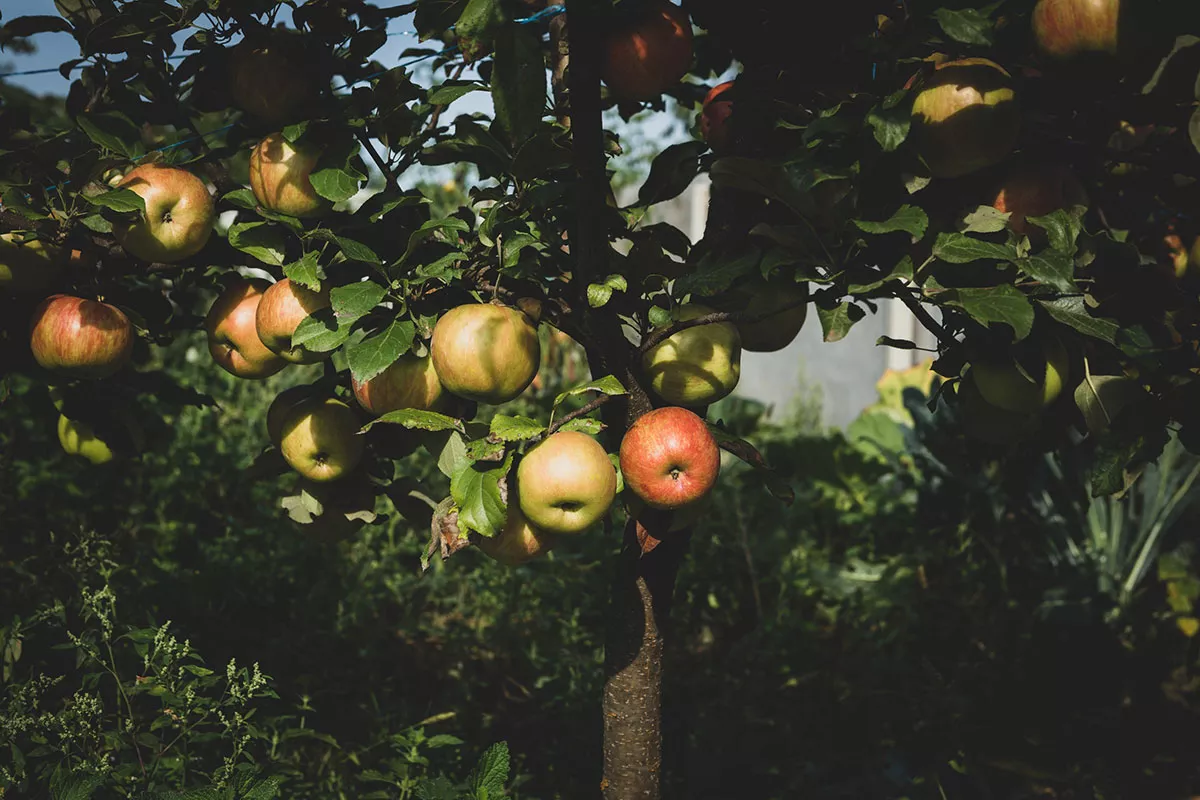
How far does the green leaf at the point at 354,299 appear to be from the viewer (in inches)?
47.2

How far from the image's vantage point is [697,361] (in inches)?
53.7

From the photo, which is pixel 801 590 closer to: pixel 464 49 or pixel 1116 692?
pixel 1116 692

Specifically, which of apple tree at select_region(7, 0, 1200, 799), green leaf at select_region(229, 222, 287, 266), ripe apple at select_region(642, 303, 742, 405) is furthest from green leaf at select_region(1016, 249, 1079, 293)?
green leaf at select_region(229, 222, 287, 266)

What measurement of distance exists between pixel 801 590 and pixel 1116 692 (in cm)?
101

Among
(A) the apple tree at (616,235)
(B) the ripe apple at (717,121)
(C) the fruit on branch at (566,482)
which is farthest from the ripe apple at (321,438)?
(B) the ripe apple at (717,121)

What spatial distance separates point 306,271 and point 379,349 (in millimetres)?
162

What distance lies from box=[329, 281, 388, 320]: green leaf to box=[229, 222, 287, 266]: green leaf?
0.21 m

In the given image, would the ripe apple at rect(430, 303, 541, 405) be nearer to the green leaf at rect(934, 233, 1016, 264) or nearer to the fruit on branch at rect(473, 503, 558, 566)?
the fruit on branch at rect(473, 503, 558, 566)

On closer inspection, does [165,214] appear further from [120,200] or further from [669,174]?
[669,174]

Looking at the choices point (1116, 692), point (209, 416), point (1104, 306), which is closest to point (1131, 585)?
point (1116, 692)

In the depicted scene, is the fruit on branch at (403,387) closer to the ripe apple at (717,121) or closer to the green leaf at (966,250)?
the ripe apple at (717,121)

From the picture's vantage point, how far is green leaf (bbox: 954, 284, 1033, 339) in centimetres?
108

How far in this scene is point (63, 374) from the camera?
1.54m

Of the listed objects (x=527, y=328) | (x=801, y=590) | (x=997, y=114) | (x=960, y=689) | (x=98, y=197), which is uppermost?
(x=997, y=114)
